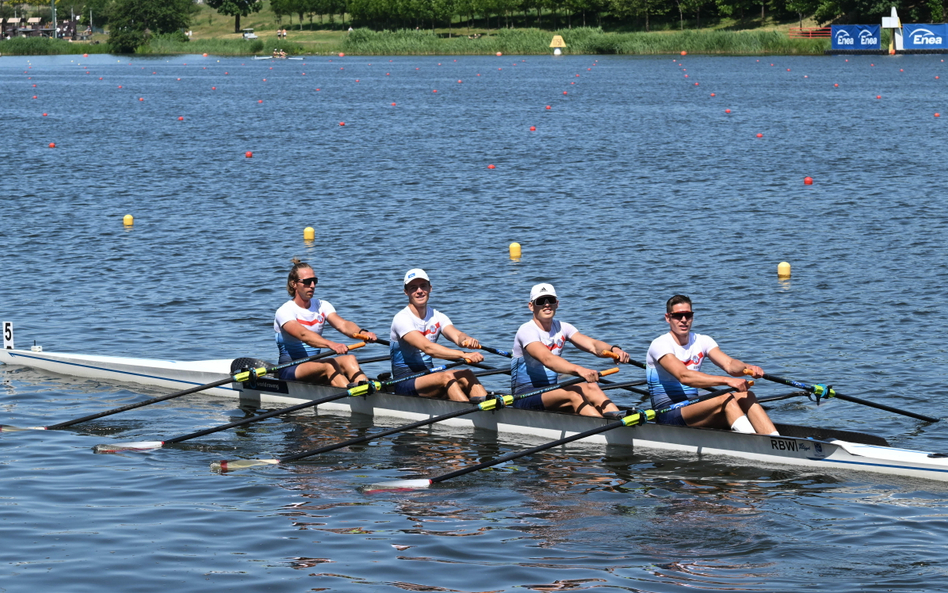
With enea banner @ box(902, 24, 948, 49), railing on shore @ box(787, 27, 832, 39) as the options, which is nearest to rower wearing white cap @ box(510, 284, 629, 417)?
enea banner @ box(902, 24, 948, 49)

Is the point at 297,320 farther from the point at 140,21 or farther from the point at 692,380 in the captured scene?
the point at 140,21

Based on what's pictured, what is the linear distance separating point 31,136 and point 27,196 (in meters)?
16.1

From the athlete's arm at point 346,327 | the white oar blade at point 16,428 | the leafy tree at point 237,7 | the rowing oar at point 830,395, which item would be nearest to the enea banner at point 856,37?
the rowing oar at point 830,395

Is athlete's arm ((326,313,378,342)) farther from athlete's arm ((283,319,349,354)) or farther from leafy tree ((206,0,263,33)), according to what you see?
leafy tree ((206,0,263,33))

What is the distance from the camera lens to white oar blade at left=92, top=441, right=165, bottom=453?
41.1 feet

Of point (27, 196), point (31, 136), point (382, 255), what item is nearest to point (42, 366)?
point (382, 255)

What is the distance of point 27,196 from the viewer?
30344mm

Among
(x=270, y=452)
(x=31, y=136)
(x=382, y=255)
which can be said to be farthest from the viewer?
(x=31, y=136)

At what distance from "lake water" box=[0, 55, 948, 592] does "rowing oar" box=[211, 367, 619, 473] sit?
0.18m

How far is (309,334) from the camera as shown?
13.7m

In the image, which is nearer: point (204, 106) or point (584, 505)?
point (584, 505)

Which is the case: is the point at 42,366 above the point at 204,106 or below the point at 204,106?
below

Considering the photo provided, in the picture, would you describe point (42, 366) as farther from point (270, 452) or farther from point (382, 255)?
point (382, 255)

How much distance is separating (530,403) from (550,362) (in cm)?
76
